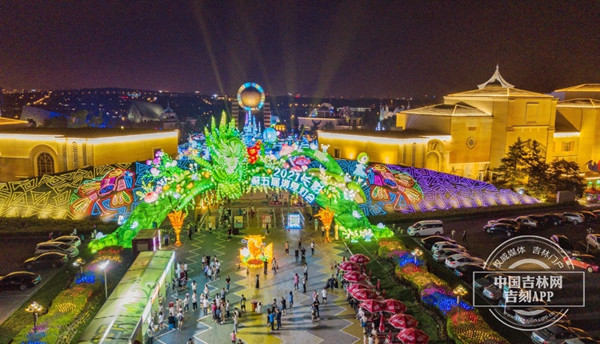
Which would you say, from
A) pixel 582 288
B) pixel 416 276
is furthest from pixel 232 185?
pixel 582 288

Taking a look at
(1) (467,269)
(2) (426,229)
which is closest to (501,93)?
(2) (426,229)

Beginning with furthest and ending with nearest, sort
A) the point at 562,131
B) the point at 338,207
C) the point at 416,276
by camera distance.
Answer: the point at 562,131 < the point at 338,207 < the point at 416,276

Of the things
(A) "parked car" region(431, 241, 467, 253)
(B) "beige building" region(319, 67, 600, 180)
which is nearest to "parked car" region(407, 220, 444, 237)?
(A) "parked car" region(431, 241, 467, 253)

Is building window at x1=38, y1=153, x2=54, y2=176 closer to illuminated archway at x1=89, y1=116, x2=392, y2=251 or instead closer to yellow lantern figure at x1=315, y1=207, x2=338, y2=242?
illuminated archway at x1=89, y1=116, x2=392, y2=251

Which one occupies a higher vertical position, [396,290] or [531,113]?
[531,113]

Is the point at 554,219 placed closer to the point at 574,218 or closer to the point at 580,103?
the point at 574,218

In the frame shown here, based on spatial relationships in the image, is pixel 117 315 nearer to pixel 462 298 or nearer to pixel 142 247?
pixel 142 247

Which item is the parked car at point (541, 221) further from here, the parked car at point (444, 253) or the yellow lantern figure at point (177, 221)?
the yellow lantern figure at point (177, 221)

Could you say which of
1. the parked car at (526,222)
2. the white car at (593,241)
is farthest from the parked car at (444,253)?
the parked car at (526,222)
